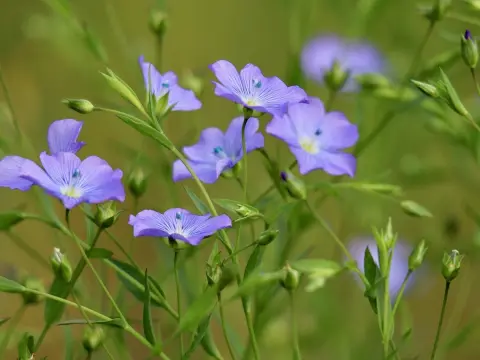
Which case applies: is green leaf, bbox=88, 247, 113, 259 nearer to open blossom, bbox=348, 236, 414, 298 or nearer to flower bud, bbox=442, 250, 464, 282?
flower bud, bbox=442, 250, 464, 282

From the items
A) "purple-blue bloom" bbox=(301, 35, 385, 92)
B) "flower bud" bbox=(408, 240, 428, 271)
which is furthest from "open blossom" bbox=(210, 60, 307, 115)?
"purple-blue bloom" bbox=(301, 35, 385, 92)

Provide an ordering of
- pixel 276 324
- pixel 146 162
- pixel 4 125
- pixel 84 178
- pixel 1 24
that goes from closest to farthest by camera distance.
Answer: pixel 84 178, pixel 146 162, pixel 4 125, pixel 276 324, pixel 1 24

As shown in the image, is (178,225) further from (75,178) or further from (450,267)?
(450,267)

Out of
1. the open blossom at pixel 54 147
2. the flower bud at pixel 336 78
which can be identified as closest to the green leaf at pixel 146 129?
the open blossom at pixel 54 147

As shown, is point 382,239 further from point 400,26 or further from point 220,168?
point 400,26

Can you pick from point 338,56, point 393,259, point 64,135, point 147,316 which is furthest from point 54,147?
point 393,259

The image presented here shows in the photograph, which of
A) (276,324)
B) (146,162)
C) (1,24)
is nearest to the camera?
(146,162)

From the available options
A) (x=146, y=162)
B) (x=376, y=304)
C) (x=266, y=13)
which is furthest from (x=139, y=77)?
(x=266, y=13)
